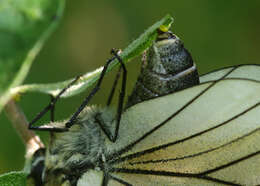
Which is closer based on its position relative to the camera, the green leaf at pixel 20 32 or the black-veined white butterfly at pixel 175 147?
the green leaf at pixel 20 32

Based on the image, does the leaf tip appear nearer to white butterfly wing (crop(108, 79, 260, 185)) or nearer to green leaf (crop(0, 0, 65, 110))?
white butterfly wing (crop(108, 79, 260, 185))

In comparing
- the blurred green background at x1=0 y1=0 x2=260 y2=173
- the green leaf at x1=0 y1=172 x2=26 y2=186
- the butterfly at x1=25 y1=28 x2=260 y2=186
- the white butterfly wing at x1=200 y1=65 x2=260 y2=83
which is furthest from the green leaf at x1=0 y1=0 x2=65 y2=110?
the blurred green background at x1=0 y1=0 x2=260 y2=173

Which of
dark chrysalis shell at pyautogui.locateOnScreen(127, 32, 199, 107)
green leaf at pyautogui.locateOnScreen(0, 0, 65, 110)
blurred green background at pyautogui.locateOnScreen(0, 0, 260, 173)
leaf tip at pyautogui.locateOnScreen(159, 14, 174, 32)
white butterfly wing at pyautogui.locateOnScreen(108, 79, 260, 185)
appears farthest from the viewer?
blurred green background at pyautogui.locateOnScreen(0, 0, 260, 173)

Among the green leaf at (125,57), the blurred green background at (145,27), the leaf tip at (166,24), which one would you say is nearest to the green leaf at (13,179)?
the green leaf at (125,57)

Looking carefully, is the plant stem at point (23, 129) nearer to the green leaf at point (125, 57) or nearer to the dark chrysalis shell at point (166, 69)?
the green leaf at point (125, 57)

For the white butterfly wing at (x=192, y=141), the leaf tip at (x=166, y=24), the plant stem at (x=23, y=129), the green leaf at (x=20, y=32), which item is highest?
the green leaf at (x=20, y=32)

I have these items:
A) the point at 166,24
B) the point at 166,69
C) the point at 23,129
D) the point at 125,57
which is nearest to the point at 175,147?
the point at 166,69
